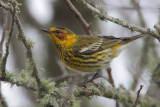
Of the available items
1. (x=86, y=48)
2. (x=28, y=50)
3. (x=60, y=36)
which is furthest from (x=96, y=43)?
(x=28, y=50)

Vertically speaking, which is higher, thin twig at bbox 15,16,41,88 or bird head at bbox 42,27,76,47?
bird head at bbox 42,27,76,47

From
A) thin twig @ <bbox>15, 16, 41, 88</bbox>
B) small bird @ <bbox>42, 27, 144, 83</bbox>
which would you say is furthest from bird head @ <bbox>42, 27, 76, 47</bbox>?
thin twig @ <bbox>15, 16, 41, 88</bbox>

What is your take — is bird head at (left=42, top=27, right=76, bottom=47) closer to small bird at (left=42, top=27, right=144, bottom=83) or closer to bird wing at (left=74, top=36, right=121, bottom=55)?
small bird at (left=42, top=27, right=144, bottom=83)

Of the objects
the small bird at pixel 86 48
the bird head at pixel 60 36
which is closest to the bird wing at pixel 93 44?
the small bird at pixel 86 48

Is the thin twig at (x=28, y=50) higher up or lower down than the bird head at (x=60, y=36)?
lower down

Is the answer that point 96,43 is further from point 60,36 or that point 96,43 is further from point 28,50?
point 28,50

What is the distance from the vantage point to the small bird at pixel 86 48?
16.0 feet

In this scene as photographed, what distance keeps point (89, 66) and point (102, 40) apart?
0.83 meters

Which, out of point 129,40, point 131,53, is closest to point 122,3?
point 129,40

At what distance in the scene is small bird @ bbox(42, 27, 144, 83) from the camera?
488 centimetres

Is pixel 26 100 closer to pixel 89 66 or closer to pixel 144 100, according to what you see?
pixel 89 66

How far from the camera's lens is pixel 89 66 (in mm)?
4863

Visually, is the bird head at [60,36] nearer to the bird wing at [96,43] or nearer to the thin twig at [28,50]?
the bird wing at [96,43]

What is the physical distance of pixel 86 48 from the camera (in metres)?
5.15
